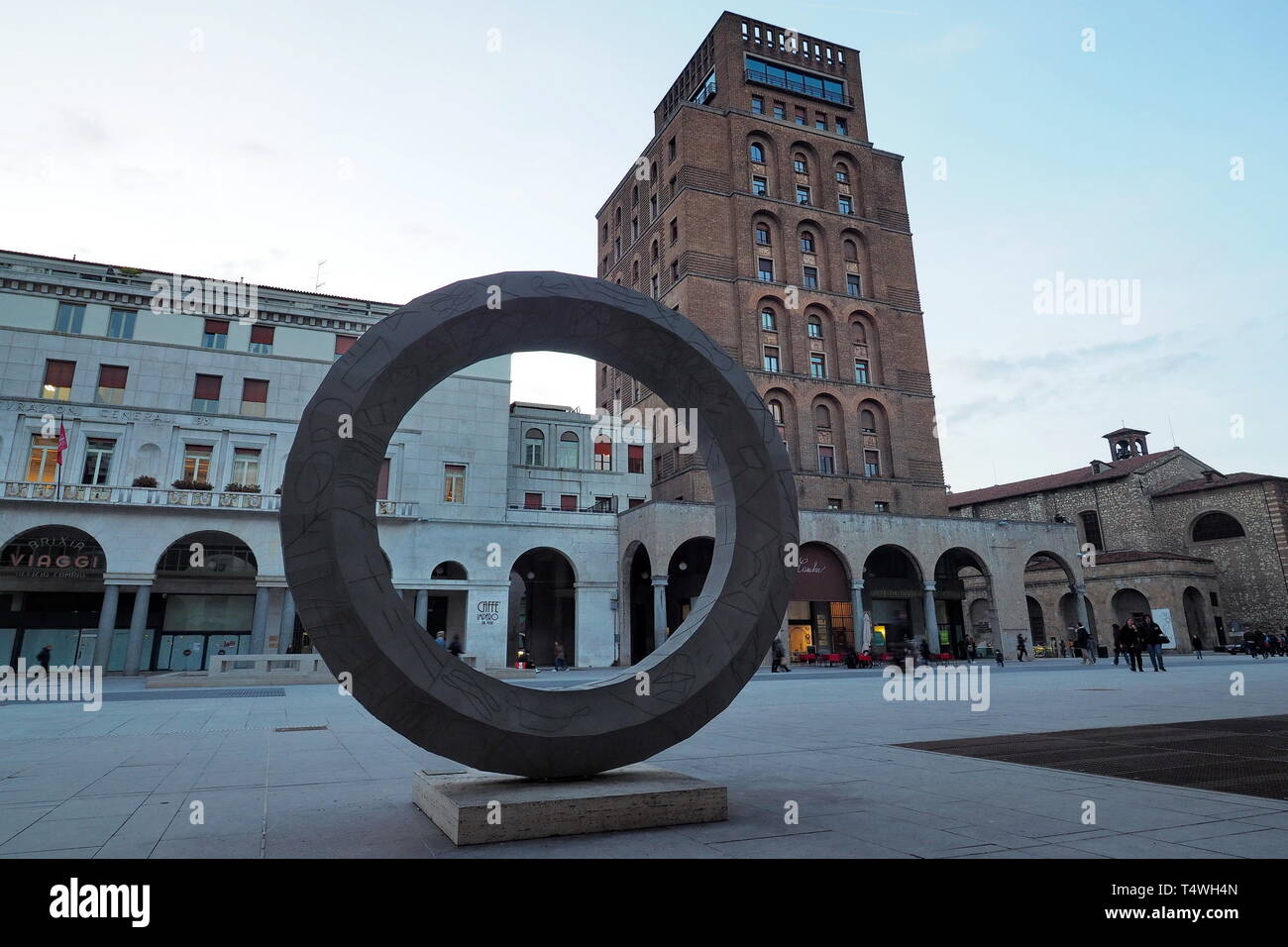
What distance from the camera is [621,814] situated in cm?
519

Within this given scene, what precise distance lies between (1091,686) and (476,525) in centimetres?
2601

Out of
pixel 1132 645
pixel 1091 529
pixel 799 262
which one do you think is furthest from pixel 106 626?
pixel 1091 529

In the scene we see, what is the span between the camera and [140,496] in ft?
100

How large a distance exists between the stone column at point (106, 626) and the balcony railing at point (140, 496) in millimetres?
3696

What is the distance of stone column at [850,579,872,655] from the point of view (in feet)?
120

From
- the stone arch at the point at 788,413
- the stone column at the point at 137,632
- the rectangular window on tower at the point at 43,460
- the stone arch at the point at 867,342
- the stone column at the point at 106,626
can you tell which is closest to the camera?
the stone column at the point at 106,626

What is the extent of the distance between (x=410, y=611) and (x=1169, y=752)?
27.2 feet

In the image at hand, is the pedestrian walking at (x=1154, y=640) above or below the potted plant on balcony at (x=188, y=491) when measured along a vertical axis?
below

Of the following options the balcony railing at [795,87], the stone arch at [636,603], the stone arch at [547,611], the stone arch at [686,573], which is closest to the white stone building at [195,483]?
the stone arch at [636,603]

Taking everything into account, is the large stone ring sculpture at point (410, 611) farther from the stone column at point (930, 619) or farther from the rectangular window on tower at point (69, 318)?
the rectangular window on tower at point (69, 318)

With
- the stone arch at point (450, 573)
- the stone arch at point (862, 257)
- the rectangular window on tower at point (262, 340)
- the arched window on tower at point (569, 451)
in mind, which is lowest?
the stone arch at point (450, 573)

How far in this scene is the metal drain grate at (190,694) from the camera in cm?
1836

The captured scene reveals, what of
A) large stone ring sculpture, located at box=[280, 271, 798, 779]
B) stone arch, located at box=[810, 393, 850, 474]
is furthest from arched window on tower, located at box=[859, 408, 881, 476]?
large stone ring sculpture, located at box=[280, 271, 798, 779]

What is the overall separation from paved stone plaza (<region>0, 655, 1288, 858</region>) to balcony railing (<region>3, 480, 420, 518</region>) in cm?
2116
